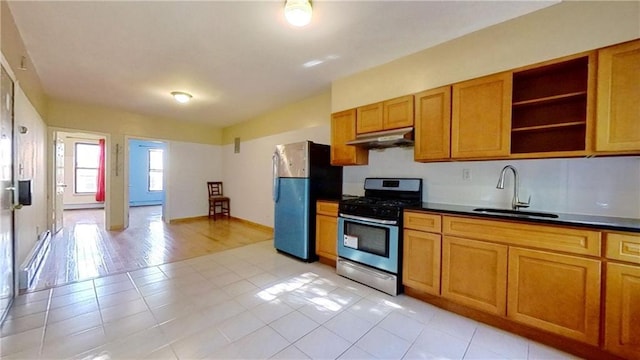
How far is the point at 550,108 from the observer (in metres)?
2.23

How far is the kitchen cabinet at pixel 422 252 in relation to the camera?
226cm

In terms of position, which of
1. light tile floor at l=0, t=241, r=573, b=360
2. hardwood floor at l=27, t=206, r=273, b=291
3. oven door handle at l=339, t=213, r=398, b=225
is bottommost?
light tile floor at l=0, t=241, r=573, b=360

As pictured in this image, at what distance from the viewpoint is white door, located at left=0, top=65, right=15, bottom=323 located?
196cm

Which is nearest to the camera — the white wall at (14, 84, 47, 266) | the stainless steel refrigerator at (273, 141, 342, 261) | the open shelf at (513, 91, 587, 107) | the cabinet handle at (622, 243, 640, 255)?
the cabinet handle at (622, 243, 640, 255)

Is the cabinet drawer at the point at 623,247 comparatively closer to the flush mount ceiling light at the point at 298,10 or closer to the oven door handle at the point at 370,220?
the oven door handle at the point at 370,220

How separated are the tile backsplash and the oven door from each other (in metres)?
0.69

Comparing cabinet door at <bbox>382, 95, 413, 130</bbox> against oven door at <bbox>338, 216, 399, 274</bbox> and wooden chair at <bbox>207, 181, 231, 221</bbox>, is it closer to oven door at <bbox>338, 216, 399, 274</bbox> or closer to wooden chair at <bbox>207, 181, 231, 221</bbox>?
oven door at <bbox>338, 216, 399, 274</bbox>

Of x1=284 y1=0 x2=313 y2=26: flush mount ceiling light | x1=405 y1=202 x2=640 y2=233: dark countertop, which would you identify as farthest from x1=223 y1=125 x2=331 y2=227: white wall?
x1=405 y1=202 x2=640 y2=233: dark countertop

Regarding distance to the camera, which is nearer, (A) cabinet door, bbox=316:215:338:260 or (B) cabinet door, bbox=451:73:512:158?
(B) cabinet door, bbox=451:73:512:158

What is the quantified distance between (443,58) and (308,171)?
196cm

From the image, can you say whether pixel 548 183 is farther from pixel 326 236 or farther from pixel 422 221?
pixel 326 236

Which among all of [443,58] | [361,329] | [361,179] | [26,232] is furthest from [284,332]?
[26,232]

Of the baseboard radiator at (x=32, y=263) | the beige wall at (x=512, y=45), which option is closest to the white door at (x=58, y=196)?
the baseboard radiator at (x=32, y=263)

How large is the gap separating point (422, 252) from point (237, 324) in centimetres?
171
